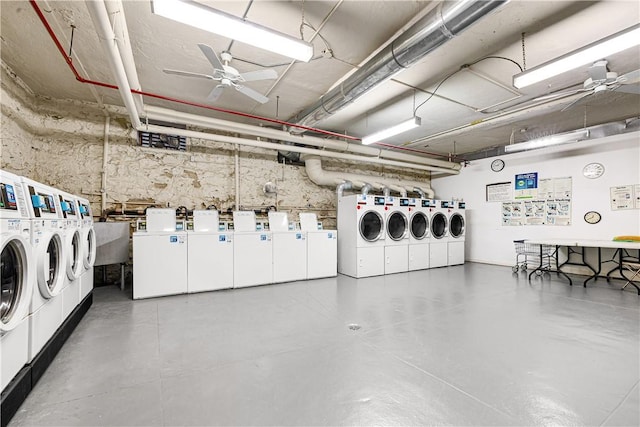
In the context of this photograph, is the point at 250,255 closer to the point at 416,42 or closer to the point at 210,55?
the point at 210,55

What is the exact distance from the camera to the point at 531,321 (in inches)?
119

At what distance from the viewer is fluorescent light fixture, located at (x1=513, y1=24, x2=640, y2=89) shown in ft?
7.04

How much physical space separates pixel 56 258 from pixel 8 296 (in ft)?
2.29

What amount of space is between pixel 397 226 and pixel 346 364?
460 centimetres

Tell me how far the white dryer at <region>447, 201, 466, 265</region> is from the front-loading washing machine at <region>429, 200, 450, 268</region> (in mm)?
157

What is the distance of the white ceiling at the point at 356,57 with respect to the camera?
250cm

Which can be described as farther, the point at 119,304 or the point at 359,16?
the point at 119,304

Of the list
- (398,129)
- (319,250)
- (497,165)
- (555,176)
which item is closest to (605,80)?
(398,129)

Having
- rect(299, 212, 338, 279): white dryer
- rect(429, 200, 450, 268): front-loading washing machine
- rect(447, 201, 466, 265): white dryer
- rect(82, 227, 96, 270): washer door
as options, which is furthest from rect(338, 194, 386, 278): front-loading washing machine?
rect(82, 227, 96, 270): washer door

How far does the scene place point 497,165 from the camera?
694cm

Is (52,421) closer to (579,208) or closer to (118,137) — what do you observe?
(118,137)

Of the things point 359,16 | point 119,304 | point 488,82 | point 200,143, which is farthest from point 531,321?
point 200,143

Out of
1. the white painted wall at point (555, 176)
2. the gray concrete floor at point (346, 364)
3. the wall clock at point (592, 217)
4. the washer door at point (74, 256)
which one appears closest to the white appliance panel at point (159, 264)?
the gray concrete floor at point (346, 364)

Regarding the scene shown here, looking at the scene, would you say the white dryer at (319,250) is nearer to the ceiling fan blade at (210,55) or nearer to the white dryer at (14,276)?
the ceiling fan blade at (210,55)
